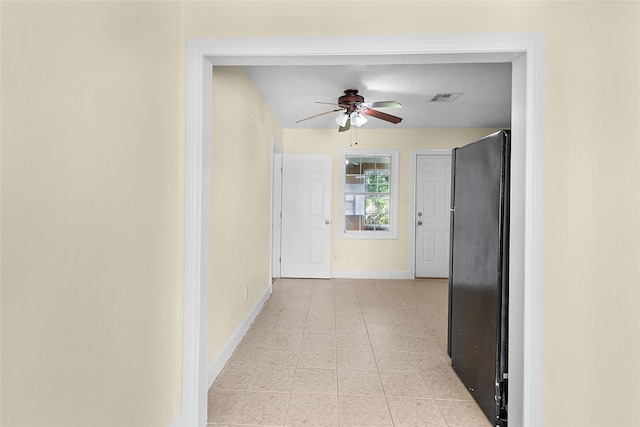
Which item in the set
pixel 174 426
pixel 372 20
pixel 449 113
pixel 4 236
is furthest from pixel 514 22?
pixel 449 113

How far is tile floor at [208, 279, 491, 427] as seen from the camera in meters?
2.03

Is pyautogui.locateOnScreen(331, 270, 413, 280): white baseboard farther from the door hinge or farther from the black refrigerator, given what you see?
the door hinge

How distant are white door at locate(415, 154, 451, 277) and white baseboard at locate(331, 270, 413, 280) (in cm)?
25

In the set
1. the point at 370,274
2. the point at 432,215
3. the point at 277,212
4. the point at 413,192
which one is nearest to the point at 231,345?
the point at 277,212

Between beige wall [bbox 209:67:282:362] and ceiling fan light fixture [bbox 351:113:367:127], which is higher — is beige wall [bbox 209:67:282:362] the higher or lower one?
the lower one

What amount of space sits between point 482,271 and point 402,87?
231cm

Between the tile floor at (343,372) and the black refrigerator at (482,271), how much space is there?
0.65ft

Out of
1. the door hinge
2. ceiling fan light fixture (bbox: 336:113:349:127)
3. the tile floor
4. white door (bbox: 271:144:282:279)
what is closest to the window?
white door (bbox: 271:144:282:279)

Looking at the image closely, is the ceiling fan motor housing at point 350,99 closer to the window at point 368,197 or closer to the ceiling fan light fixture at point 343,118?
the ceiling fan light fixture at point 343,118

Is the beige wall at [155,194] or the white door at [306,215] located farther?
the white door at [306,215]

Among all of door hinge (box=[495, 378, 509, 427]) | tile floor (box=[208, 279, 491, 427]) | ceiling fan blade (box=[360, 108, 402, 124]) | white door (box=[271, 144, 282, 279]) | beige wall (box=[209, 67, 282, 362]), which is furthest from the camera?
white door (box=[271, 144, 282, 279])

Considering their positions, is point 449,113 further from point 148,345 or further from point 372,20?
point 148,345

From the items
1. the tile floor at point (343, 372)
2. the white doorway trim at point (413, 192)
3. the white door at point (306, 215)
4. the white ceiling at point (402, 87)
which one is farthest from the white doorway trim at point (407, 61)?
the white doorway trim at point (413, 192)

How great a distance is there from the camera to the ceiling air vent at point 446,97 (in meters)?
3.95
